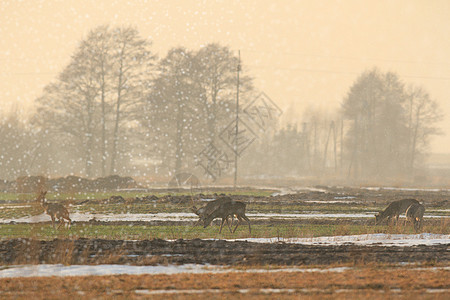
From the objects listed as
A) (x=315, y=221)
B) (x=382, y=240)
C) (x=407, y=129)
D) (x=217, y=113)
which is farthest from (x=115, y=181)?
(x=407, y=129)

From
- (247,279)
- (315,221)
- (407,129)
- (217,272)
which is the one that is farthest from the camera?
(407,129)

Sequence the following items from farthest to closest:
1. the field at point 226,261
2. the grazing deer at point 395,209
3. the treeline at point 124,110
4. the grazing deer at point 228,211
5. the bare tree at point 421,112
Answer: the bare tree at point 421,112, the treeline at point 124,110, the grazing deer at point 395,209, the grazing deer at point 228,211, the field at point 226,261

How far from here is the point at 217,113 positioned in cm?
Result: 7269

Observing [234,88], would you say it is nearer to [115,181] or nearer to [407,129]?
[115,181]

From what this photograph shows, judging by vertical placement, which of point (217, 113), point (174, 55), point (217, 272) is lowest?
point (217, 272)

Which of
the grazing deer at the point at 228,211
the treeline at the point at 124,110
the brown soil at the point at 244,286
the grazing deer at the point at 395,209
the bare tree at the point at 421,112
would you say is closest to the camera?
the brown soil at the point at 244,286

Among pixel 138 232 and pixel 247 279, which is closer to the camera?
pixel 247 279

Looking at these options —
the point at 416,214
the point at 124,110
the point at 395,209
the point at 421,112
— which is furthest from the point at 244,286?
the point at 421,112

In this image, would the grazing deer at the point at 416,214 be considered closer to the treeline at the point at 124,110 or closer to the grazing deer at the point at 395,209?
the grazing deer at the point at 395,209

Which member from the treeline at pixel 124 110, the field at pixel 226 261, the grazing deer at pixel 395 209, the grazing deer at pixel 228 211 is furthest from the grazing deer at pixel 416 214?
the treeline at pixel 124 110

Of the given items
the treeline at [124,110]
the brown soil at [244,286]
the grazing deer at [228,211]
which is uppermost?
the treeline at [124,110]

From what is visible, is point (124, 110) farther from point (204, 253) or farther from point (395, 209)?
point (204, 253)

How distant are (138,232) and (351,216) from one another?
493 inches

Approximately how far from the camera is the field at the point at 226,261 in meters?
12.3
